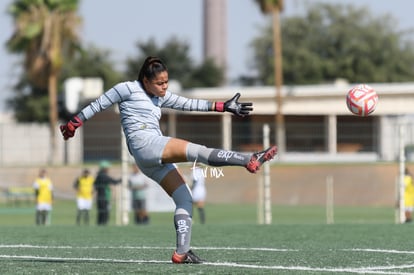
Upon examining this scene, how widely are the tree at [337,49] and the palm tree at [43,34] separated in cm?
3964

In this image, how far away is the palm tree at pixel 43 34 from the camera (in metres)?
54.2

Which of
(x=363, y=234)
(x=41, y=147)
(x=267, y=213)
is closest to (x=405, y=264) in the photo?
(x=363, y=234)

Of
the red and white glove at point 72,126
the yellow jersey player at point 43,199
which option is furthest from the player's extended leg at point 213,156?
the yellow jersey player at point 43,199

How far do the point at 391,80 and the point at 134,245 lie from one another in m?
82.7

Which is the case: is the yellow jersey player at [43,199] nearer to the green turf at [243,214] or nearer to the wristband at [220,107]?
the green turf at [243,214]

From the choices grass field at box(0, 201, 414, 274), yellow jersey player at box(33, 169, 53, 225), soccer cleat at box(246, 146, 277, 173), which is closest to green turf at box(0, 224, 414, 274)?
grass field at box(0, 201, 414, 274)

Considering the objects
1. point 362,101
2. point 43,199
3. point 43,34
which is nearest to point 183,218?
point 362,101

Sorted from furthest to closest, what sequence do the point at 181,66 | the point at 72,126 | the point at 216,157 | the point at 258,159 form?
the point at 181,66, the point at 72,126, the point at 216,157, the point at 258,159

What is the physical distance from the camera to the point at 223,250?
13094 millimetres

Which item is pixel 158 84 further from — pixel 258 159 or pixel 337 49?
pixel 337 49

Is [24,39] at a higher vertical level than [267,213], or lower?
higher

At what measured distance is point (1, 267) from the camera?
1077 centimetres

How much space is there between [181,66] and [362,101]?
87.0 meters

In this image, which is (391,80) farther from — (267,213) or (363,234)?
(363,234)
